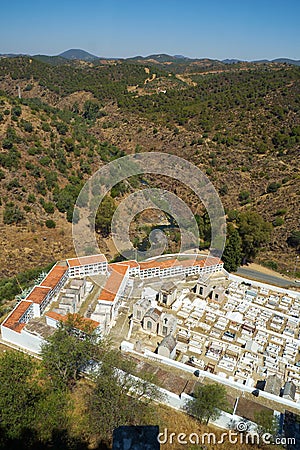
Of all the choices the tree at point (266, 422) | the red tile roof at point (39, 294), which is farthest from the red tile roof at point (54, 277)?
the tree at point (266, 422)

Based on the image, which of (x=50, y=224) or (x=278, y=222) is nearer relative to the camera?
(x=50, y=224)

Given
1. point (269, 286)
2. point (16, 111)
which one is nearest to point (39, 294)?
point (269, 286)

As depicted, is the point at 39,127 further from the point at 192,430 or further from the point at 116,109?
the point at 192,430

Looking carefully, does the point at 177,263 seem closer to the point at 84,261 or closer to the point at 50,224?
the point at 84,261

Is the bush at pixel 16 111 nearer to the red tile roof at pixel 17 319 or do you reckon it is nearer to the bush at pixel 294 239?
the red tile roof at pixel 17 319

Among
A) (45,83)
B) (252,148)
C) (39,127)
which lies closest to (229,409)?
(39,127)

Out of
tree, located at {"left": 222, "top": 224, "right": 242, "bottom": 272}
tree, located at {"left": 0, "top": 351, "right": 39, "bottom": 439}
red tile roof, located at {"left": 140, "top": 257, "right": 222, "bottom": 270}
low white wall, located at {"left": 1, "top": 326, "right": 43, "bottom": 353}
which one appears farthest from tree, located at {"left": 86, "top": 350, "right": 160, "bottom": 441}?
tree, located at {"left": 222, "top": 224, "right": 242, "bottom": 272}
